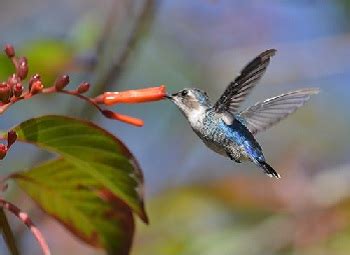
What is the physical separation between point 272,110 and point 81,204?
45 cm

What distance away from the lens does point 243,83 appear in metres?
1.54

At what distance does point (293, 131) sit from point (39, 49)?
2.17 m

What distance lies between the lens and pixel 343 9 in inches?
157

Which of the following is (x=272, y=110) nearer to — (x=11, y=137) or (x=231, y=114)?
(x=231, y=114)

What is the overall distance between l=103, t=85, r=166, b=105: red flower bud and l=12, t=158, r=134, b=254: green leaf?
259mm

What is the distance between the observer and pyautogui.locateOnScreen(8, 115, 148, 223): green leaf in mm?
1383

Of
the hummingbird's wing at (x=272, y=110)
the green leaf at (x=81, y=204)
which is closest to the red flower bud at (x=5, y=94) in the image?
the green leaf at (x=81, y=204)

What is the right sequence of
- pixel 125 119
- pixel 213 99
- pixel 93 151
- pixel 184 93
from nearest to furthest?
pixel 125 119 < pixel 93 151 < pixel 184 93 < pixel 213 99

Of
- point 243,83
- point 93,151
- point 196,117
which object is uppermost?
point 243,83

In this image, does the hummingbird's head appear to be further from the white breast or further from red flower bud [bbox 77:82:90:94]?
red flower bud [bbox 77:82:90:94]

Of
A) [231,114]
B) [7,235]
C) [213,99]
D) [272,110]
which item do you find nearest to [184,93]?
[231,114]

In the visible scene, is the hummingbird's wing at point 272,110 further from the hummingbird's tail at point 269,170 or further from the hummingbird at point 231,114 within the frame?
the hummingbird's tail at point 269,170

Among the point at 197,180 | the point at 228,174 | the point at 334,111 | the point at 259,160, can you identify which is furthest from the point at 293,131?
the point at 259,160

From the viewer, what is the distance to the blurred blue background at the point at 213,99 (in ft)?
Result: 9.66
